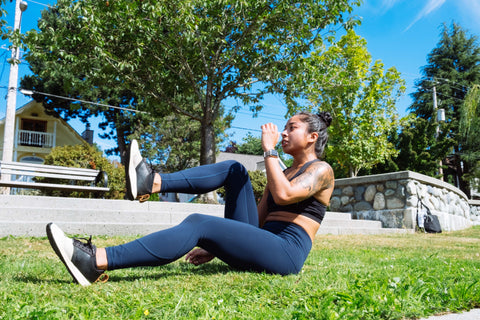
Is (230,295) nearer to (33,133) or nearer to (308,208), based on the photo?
(308,208)

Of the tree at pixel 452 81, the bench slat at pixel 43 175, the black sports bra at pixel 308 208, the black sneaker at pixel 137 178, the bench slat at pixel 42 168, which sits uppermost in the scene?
the tree at pixel 452 81

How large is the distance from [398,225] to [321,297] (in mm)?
8067

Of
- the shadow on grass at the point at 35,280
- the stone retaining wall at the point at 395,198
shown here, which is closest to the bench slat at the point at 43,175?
the shadow on grass at the point at 35,280

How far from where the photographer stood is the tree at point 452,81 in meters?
28.0

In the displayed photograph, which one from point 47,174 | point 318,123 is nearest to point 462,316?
point 318,123

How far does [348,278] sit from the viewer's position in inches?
95.2

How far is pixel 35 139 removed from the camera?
2550 centimetres

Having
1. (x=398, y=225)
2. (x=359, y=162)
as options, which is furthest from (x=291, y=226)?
(x=359, y=162)

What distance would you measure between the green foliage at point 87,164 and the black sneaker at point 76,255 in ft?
34.0

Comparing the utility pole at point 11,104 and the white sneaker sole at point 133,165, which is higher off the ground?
the utility pole at point 11,104

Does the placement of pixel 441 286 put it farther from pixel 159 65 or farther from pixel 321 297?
pixel 159 65

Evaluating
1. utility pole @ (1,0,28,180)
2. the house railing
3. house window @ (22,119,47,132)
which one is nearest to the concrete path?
utility pole @ (1,0,28,180)

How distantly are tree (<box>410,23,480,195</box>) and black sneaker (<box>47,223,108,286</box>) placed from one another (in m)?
29.4

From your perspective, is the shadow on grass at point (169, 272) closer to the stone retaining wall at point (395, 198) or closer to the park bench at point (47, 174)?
the park bench at point (47, 174)
